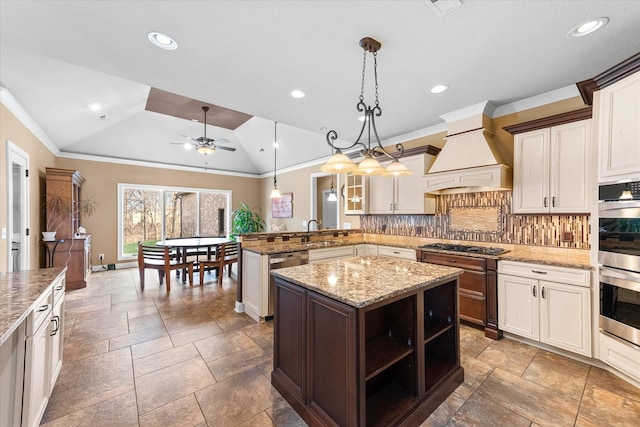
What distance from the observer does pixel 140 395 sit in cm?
199

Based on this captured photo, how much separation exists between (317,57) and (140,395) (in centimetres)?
300

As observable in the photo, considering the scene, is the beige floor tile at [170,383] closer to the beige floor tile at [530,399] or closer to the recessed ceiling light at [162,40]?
the beige floor tile at [530,399]

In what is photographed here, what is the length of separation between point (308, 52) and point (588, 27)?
204cm

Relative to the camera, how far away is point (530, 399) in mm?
1959

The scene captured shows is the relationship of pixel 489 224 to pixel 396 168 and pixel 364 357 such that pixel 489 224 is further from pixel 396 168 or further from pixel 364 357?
pixel 364 357

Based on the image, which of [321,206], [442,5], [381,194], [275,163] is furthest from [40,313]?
[275,163]

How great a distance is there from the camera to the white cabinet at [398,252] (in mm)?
3787

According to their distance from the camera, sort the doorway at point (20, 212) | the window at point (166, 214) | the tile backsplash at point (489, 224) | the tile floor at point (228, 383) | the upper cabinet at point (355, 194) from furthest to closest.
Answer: the window at point (166, 214), the upper cabinet at point (355, 194), the doorway at point (20, 212), the tile backsplash at point (489, 224), the tile floor at point (228, 383)

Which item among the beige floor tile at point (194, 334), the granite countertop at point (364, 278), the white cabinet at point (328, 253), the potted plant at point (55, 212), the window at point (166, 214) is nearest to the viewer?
the granite countertop at point (364, 278)

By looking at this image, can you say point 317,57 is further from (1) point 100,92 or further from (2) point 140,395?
(1) point 100,92

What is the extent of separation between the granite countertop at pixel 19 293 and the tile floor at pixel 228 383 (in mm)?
871

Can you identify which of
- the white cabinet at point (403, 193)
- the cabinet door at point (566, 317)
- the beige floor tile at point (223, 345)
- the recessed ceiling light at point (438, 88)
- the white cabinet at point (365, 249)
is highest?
the recessed ceiling light at point (438, 88)

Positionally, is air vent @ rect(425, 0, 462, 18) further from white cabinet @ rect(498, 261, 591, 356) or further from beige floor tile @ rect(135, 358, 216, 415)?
beige floor tile @ rect(135, 358, 216, 415)

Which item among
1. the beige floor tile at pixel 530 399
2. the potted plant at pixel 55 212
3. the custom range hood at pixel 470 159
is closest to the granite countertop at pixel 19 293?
the beige floor tile at pixel 530 399
